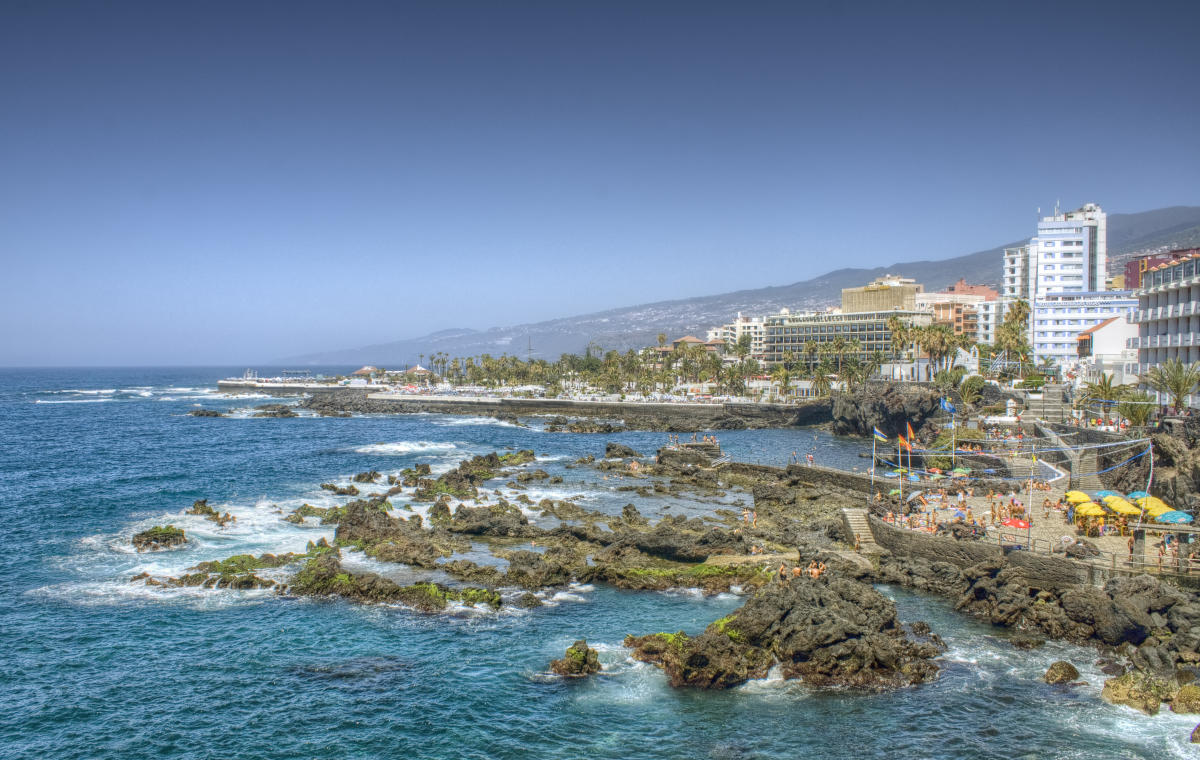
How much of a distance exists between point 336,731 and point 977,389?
7416 cm

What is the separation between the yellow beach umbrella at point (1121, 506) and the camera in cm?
3095

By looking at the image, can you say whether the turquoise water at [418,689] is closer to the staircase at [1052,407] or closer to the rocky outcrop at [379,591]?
the rocky outcrop at [379,591]

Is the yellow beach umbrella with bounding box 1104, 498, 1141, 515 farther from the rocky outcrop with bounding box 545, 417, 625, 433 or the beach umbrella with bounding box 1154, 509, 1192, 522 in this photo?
the rocky outcrop with bounding box 545, 417, 625, 433

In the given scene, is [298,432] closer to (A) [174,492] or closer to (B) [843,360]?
(A) [174,492]

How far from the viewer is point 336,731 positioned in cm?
2092

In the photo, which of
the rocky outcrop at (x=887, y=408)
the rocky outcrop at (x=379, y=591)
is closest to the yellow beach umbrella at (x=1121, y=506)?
the rocky outcrop at (x=379, y=591)

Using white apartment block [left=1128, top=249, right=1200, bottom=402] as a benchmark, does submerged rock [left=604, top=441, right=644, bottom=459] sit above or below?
below

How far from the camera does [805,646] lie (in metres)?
24.1

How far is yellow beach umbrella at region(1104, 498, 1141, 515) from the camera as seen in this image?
31.0 metres

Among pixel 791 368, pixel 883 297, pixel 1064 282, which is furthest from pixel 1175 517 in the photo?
pixel 883 297

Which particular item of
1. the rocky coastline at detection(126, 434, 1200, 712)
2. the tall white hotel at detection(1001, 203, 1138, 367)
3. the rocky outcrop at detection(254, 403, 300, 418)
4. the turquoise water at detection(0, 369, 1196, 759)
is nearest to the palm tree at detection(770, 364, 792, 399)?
the tall white hotel at detection(1001, 203, 1138, 367)

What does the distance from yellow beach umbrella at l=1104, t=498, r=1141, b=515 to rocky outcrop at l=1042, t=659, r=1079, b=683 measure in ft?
35.4

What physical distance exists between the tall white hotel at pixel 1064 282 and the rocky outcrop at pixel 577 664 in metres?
90.2

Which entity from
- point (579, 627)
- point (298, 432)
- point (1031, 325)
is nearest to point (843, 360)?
point (1031, 325)
